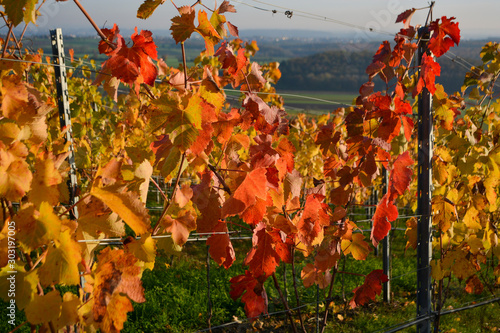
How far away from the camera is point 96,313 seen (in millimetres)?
1061

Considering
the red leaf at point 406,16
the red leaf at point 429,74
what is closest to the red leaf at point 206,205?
the red leaf at point 429,74

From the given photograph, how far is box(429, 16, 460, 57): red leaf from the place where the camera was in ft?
6.63

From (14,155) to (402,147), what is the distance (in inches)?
76.1

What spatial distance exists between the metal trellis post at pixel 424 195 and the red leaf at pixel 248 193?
1.31m

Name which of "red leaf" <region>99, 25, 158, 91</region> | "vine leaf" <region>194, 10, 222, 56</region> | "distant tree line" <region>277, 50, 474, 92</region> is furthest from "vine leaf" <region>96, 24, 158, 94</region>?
"distant tree line" <region>277, 50, 474, 92</region>

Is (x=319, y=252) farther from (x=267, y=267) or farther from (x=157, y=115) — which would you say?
(x=157, y=115)

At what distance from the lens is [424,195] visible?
93.0 inches

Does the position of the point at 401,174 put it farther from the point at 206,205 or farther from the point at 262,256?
the point at 206,205

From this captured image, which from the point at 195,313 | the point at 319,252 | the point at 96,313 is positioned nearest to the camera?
the point at 96,313

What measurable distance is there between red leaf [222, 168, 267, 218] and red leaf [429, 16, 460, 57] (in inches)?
47.6

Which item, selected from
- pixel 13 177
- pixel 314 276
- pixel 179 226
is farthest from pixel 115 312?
pixel 314 276

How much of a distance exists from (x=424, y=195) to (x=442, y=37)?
823 millimetres

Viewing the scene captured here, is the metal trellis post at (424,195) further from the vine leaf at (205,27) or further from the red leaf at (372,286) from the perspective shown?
the vine leaf at (205,27)

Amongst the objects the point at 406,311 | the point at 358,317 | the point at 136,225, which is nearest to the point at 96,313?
the point at 136,225
